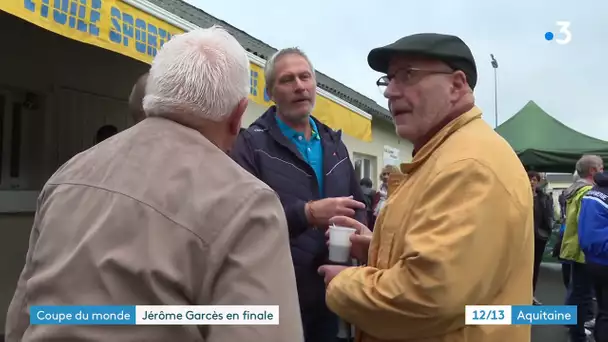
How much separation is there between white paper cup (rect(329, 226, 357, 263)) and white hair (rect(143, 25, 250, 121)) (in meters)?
0.75

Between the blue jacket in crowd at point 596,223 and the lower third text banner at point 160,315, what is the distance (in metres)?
4.04

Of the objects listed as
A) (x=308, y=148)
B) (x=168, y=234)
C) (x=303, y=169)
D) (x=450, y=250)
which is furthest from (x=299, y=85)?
(x=168, y=234)

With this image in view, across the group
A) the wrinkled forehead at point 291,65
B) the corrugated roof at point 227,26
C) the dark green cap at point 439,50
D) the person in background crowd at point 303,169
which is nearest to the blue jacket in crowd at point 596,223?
the corrugated roof at point 227,26

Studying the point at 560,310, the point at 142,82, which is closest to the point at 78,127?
the point at 142,82

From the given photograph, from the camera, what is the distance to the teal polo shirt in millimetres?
2385

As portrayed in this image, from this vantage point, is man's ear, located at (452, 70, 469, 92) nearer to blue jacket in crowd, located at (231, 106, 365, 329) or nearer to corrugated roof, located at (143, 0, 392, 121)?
blue jacket in crowd, located at (231, 106, 365, 329)

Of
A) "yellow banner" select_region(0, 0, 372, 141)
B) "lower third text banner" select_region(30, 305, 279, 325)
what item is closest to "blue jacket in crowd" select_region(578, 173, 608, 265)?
"yellow banner" select_region(0, 0, 372, 141)

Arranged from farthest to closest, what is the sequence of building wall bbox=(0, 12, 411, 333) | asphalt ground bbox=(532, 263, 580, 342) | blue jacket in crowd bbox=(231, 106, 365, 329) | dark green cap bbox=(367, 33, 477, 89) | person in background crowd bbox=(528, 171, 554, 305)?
1. person in background crowd bbox=(528, 171, 554, 305)
2. asphalt ground bbox=(532, 263, 580, 342)
3. building wall bbox=(0, 12, 411, 333)
4. blue jacket in crowd bbox=(231, 106, 365, 329)
5. dark green cap bbox=(367, 33, 477, 89)

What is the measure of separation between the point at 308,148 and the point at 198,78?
114 cm

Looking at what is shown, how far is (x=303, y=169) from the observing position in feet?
7.57

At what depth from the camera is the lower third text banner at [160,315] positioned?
1147mm

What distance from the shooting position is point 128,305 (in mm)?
1161

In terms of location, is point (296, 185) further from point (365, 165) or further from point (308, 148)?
point (365, 165)

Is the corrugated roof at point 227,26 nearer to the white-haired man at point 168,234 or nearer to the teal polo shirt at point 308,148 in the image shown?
the teal polo shirt at point 308,148
